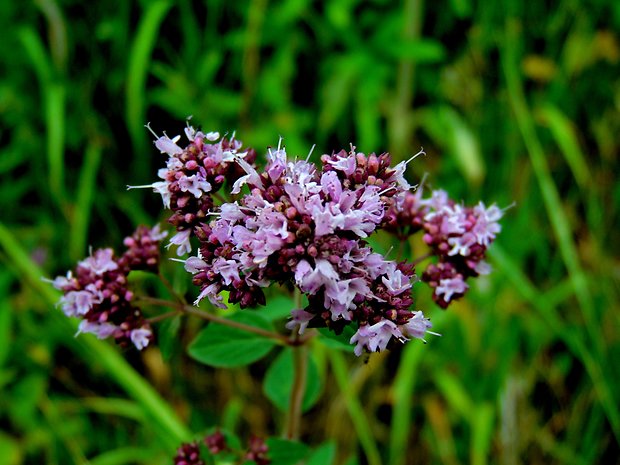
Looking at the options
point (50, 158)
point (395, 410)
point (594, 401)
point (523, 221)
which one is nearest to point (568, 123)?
point (523, 221)

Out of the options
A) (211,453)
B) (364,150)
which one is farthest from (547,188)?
(211,453)

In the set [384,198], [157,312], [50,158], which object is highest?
[50,158]

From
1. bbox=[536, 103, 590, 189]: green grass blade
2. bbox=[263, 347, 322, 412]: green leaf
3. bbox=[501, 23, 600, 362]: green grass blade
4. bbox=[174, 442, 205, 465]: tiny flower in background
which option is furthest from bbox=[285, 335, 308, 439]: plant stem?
bbox=[536, 103, 590, 189]: green grass blade

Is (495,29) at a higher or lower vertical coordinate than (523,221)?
higher

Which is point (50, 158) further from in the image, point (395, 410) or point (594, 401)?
point (594, 401)

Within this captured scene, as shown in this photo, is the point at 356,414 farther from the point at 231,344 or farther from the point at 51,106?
the point at 51,106

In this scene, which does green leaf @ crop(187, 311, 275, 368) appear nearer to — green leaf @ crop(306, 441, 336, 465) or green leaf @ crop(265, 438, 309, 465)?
green leaf @ crop(265, 438, 309, 465)

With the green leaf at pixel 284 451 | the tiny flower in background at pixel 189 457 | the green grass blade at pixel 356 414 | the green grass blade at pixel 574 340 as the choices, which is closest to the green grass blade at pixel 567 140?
the green grass blade at pixel 574 340
